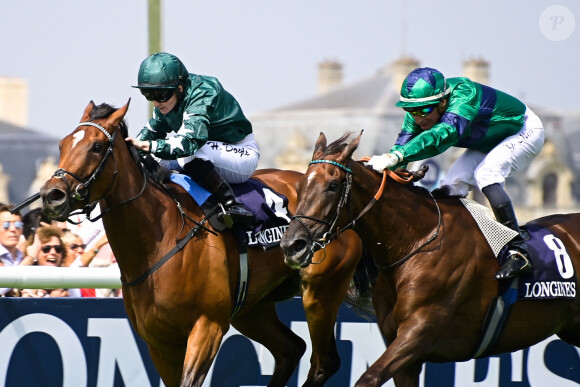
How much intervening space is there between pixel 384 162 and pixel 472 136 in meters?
0.79

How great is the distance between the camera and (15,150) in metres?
50.4

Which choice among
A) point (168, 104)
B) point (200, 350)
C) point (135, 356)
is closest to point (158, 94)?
point (168, 104)

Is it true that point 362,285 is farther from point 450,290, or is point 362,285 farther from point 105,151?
point 105,151

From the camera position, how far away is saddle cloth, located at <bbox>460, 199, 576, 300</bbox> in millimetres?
5773

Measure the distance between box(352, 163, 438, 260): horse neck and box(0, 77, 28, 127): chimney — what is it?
5128 centimetres

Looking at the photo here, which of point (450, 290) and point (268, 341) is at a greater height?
point (450, 290)

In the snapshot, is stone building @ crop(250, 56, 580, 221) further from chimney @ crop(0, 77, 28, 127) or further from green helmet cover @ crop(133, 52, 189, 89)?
green helmet cover @ crop(133, 52, 189, 89)

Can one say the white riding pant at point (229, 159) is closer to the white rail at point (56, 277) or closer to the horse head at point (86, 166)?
the horse head at point (86, 166)

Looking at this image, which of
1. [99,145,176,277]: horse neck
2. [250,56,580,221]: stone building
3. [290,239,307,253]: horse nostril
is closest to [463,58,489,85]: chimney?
[250,56,580,221]: stone building

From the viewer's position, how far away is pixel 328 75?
66938 mm

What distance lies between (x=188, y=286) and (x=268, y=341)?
1102 mm

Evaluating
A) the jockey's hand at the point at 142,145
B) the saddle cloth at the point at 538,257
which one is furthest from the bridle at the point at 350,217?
the jockey's hand at the point at 142,145

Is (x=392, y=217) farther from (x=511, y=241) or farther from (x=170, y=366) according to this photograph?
(x=170, y=366)

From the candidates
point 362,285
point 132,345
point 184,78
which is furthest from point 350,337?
point 184,78
